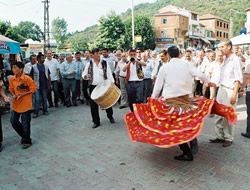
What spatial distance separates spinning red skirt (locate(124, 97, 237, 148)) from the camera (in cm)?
380

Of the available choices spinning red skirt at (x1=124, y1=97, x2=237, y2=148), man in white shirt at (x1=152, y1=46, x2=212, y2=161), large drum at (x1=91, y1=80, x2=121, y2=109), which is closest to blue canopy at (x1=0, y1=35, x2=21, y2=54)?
large drum at (x1=91, y1=80, x2=121, y2=109)

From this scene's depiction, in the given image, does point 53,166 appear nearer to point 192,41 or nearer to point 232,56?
point 232,56

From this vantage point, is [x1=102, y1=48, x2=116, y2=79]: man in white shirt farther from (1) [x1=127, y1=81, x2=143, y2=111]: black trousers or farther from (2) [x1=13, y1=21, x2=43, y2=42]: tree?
(2) [x1=13, y1=21, x2=43, y2=42]: tree

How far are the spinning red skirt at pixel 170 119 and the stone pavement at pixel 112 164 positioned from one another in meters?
0.55

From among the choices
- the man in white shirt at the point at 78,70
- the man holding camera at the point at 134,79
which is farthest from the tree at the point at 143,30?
the man holding camera at the point at 134,79

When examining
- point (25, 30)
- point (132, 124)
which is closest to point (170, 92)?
point (132, 124)

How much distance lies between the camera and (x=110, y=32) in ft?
165

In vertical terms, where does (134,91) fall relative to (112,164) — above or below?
above

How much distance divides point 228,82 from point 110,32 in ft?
154

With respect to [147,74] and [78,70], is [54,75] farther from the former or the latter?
[147,74]

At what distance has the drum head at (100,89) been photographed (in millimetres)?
6172

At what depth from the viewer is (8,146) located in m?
5.55

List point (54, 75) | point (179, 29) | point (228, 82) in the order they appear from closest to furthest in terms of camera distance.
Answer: point (228, 82) → point (54, 75) → point (179, 29)

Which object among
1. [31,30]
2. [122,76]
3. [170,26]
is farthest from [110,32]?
[31,30]
